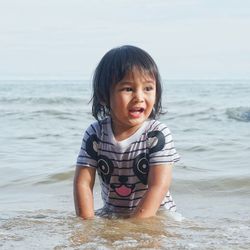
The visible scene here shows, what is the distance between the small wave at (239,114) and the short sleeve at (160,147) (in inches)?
410

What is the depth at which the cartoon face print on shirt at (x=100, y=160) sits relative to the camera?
398cm

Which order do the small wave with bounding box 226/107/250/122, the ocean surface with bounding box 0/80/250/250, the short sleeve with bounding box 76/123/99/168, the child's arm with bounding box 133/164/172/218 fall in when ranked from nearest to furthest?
the ocean surface with bounding box 0/80/250/250 < the child's arm with bounding box 133/164/172/218 < the short sleeve with bounding box 76/123/99/168 < the small wave with bounding box 226/107/250/122

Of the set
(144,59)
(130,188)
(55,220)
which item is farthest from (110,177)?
(144,59)

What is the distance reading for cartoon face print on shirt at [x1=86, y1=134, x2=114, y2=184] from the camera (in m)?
3.98

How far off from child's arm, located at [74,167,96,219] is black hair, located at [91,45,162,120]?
43cm

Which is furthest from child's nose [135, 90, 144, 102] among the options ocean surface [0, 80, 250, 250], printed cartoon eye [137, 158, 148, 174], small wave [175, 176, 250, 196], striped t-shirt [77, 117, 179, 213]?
small wave [175, 176, 250, 196]

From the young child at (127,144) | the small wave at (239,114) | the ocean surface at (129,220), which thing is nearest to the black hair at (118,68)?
the young child at (127,144)

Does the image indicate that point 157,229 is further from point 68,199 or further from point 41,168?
point 41,168

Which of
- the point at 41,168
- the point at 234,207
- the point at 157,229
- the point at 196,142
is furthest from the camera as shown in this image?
the point at 196,142

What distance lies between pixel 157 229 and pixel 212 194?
2.06 metres

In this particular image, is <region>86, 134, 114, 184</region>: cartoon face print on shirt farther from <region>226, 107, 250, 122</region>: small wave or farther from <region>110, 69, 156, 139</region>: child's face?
<region>226, 107, 250, 122</region>: small wave

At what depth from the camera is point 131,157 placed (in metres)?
3.93

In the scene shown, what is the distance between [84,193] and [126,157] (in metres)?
0.33

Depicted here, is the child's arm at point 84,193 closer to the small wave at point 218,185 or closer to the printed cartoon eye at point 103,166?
the printed cartoon eye at point 103,166
